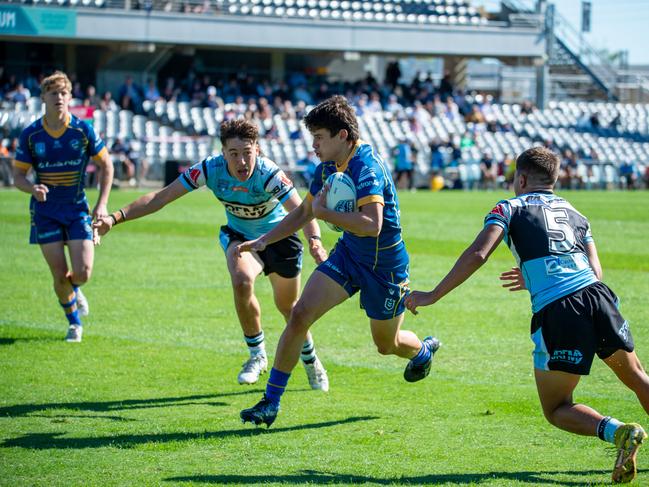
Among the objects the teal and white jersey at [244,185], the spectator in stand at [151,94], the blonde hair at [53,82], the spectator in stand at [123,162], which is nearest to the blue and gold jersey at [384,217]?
the teal and white jersey at [244,185]

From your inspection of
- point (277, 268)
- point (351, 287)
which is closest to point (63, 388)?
point (277, 268)

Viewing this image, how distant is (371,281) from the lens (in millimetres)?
6750

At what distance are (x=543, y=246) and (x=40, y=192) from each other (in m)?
5.56

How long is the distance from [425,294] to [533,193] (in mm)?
881

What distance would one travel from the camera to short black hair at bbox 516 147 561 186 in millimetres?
5719

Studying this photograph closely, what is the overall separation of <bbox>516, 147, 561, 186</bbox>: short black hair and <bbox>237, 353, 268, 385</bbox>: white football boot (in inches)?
125

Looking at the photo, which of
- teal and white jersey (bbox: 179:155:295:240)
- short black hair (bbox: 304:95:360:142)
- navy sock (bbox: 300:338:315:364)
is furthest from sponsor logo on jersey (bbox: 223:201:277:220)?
short black hair (bbox: 304:95:360:142)

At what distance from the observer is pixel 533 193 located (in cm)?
575

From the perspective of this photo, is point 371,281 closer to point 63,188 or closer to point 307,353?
point 307,353

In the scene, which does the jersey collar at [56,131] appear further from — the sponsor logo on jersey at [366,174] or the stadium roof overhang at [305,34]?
the stadium roof overhang at [305,34]

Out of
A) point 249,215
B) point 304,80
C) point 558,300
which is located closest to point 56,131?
point 249,215

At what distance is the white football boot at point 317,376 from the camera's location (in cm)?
784

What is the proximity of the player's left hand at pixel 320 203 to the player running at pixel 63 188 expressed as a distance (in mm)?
3978

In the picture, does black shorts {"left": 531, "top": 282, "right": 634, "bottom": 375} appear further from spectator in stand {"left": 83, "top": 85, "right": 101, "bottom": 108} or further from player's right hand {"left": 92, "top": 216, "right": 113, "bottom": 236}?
spectator in stand {"left": 83, "top": 85, "right": 101, "bottom": 108}
